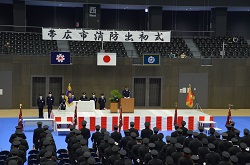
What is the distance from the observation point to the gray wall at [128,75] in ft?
104

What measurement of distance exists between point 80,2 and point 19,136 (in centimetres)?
2105

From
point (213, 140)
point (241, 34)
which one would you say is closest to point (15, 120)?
point (213, 140)

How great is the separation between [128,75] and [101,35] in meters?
4.34

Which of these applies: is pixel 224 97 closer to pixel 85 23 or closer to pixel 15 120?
pixel 85 23

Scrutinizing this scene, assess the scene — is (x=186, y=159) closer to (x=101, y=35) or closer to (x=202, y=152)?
(x=202, y=152)

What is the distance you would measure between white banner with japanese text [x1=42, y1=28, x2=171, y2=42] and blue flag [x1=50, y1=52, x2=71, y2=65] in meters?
1.54

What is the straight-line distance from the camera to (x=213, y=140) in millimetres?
16281

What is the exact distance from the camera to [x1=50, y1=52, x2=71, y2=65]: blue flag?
30859 millimetres

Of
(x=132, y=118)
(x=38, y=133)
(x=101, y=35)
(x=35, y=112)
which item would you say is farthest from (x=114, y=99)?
(x=38, y=133)

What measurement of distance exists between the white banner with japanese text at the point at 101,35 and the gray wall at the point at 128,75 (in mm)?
2616

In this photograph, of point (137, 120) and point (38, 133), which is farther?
point (137, 120)

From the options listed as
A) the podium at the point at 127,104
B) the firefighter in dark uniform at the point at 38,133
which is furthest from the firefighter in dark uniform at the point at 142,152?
the podium at the point at 127,104

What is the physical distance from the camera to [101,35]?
29859 millimetres

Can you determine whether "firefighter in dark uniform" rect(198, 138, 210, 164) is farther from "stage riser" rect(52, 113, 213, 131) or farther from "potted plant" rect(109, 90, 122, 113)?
"potted plant" rect(109, 90, 122, 113)
